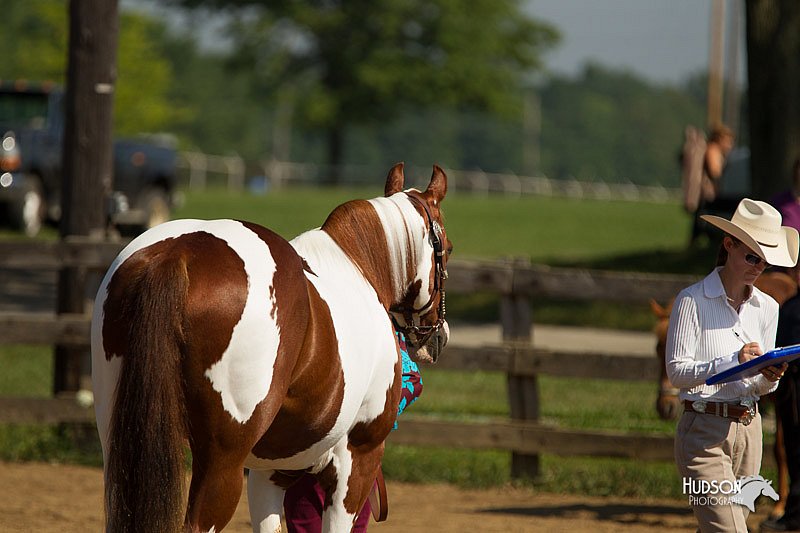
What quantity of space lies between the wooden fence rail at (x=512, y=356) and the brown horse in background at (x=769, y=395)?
0.81m

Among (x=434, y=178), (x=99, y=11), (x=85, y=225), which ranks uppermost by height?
(x=99, y=11)

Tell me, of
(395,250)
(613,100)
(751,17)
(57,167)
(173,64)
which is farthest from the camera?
(613,100)

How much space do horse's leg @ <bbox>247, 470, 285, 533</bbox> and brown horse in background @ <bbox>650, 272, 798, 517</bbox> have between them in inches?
107

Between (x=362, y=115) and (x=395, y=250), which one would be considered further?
(x=362, y=115)

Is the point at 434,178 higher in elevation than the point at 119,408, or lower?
higher

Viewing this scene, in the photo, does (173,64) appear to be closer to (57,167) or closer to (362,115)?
(362,115)

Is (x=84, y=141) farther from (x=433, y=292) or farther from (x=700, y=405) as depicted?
(x=700, y=405)

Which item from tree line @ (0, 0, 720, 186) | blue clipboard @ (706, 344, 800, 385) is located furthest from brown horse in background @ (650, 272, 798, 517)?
tree line @ (0, 0, 720, 186)

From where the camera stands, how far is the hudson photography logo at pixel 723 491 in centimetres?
448

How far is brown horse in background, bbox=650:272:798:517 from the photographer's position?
637 cm

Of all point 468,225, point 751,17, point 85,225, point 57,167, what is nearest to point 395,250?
point 85,225

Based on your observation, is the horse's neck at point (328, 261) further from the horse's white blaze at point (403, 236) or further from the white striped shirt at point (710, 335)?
the white striped shirt at point (710, 335)

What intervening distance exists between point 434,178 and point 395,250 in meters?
0.44

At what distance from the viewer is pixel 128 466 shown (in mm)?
3551
